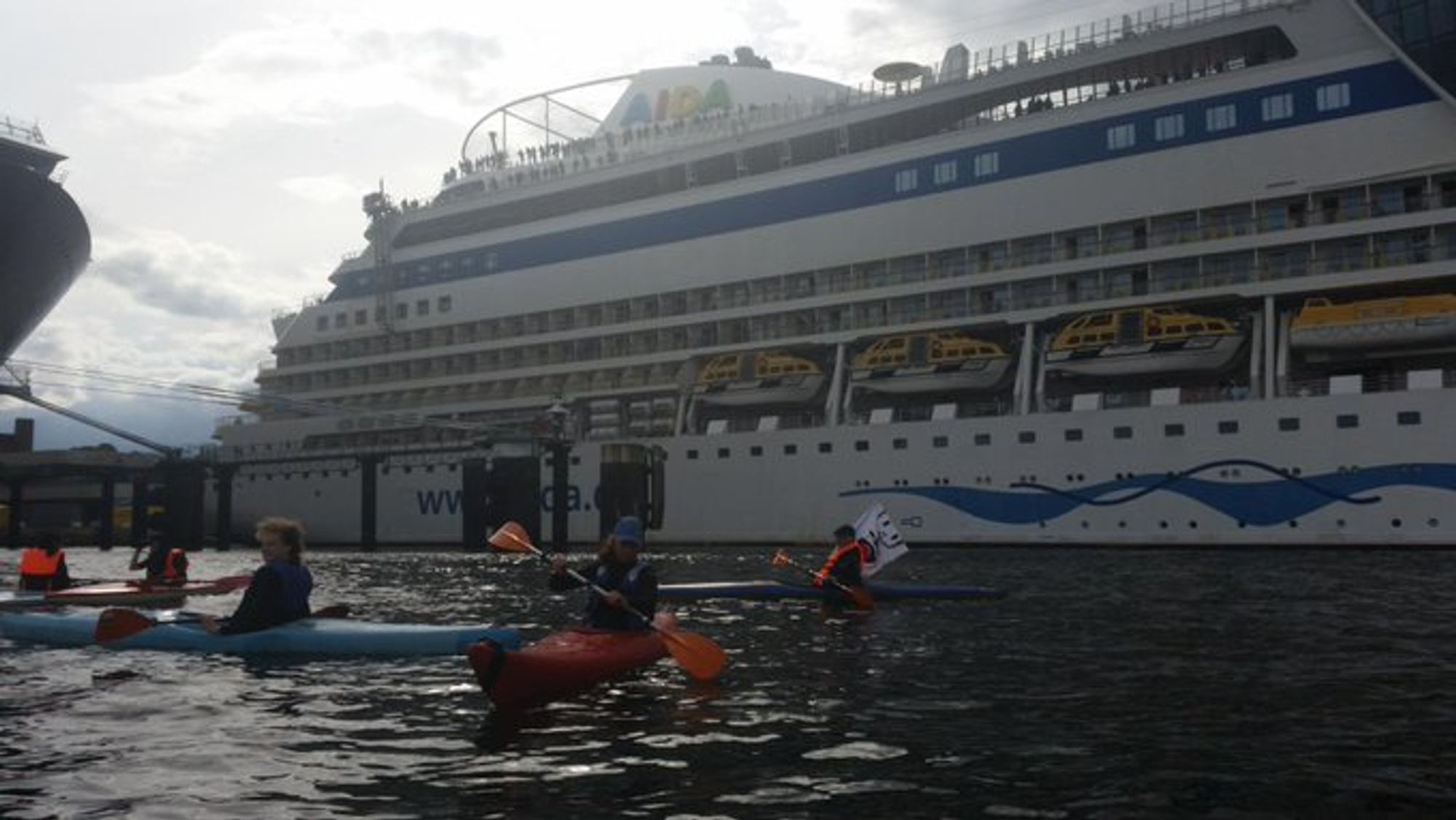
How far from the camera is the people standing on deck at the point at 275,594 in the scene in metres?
10.7

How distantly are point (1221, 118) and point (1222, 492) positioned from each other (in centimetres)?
1079

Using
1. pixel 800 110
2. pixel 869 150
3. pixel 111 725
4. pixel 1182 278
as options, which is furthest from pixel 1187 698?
pixel 800 110

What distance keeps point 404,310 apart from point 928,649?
41907mm

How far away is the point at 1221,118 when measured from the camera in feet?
101

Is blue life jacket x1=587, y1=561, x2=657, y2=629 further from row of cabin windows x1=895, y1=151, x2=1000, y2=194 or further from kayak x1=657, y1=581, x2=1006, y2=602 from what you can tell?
row of cabin windows x1=895, y1=151, x2=1000, y2=194

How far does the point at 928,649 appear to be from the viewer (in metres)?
11.8

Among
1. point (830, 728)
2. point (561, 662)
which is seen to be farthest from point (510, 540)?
point (830, 728)

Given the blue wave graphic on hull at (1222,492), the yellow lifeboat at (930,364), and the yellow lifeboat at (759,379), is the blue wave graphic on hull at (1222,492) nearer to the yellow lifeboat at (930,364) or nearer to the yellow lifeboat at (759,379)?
the yellow lifeboat at (930,364)

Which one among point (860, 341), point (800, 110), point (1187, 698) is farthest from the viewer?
point (800, 110)

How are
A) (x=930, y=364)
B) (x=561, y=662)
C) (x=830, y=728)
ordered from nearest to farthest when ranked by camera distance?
(x=830, y=728) < (x=561, y=662) < (x=930, y=364)

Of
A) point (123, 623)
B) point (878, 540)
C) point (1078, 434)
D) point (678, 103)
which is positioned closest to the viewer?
point (123, 623)

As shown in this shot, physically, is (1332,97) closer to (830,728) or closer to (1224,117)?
(1224,117)

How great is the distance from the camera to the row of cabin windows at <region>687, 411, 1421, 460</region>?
1001 inches

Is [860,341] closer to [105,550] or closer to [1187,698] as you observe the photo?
[1187,698]
